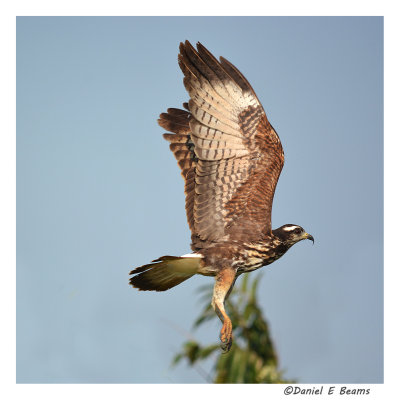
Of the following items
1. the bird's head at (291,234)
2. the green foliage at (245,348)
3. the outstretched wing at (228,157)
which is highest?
the outstretched wing at (228,157)

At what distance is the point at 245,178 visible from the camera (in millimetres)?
9352

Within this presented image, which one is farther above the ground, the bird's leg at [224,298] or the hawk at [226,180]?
the hawk at [226,180]

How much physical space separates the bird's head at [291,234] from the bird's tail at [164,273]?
1029 millimetres

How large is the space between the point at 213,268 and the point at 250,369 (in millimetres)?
9692

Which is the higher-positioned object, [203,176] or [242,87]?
[242,87]

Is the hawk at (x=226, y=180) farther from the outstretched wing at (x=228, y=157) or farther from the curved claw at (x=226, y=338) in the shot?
the curved claw at (x=226, y=338)

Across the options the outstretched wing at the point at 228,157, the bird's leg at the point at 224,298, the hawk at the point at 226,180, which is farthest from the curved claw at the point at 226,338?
the outstretched wing at the point at 228,157

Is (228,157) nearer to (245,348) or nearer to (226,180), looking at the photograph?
(226,180)

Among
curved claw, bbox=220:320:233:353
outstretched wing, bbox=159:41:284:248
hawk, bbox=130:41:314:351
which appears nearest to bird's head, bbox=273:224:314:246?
hawk, bbox=130:41:314:351

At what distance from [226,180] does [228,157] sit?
274mm

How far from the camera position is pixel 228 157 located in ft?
30.3

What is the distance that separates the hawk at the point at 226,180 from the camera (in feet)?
29.6
